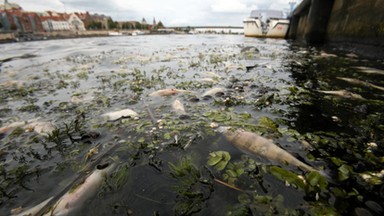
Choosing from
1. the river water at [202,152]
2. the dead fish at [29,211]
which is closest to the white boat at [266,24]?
the river water at [202,152]

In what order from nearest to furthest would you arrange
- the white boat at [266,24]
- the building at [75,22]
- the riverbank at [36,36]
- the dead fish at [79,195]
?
1. the dead fish at [79,195]
2. the white boat at [266,24]
3. the riverbank at [36,36]
4. the building at [75,22]

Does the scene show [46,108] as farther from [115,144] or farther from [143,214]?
[143,214]

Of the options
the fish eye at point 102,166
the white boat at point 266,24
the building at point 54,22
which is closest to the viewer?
the fish eye at point 102,166

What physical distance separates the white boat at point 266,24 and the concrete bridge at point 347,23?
1134 cm

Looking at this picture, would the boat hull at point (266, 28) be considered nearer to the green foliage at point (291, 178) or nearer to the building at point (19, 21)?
the green foliage at point (291, 178)

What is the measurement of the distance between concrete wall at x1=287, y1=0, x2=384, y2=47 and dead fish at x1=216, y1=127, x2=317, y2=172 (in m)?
10.7

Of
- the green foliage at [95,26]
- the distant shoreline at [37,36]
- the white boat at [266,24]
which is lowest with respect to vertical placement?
the distant shoreline at [37,36]

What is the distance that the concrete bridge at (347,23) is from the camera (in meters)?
9.94

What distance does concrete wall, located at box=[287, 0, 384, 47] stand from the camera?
10.0m

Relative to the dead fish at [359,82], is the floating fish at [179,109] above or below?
below

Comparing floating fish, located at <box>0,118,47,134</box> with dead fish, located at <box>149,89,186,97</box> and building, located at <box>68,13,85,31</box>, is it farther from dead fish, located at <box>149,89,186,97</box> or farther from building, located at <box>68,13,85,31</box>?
building, located at <box>68,13,85,31</box>

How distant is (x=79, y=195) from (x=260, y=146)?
2.49 meters

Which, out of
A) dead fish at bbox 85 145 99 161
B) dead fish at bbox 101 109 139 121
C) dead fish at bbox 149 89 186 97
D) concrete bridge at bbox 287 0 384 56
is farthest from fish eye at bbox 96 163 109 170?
concrete bridge at bbox 287 0 384 56

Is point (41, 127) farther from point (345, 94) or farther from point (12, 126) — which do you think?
point (345, 94)
